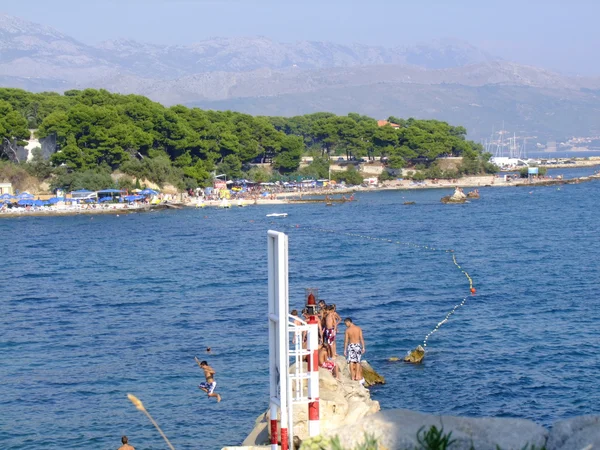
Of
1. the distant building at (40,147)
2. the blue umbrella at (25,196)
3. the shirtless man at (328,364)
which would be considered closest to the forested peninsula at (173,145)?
the distant building at (40,147)

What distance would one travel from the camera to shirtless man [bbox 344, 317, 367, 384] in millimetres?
16547

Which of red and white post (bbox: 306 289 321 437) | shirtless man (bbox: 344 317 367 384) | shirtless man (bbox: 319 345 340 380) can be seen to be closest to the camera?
red and white post (bbox: 306 289 321 437)

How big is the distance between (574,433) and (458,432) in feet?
2.76

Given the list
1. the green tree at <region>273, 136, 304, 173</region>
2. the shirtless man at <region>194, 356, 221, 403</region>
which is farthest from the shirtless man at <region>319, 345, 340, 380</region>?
the green tree at <region>273, 136, 304, 173</region>

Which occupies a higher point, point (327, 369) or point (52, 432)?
point (327, 369)

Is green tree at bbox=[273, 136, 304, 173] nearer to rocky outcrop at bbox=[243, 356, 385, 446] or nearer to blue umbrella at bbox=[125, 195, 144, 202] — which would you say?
blue umbrella at bbox=[125, 195, 144, 202]

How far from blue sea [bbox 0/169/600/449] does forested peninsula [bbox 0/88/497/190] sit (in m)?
28.0

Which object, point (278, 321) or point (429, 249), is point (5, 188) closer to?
point (429, 249)

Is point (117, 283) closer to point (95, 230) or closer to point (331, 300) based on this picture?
point (331, 300)

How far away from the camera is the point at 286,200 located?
8475cm

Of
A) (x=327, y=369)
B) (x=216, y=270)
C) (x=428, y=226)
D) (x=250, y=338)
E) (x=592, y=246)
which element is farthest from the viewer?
(x=428, y=226)

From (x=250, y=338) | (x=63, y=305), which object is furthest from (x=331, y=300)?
(x=63, y=305)

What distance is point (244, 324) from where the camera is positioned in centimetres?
2486

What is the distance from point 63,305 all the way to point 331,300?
8.41 m
